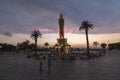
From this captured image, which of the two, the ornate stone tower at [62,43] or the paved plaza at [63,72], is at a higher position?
the ornate stone tower at [62,43]

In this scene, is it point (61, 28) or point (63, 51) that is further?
point (61, 28)

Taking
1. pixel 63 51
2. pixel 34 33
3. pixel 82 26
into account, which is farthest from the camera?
pixel 34 33

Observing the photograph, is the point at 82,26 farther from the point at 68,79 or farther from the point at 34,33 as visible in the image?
the point at 68,79

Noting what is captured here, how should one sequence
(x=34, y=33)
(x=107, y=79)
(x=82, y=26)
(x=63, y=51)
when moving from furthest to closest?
(x=34, y=33) < (x=63, y=51) < (x=82, y=26) < (x=107, y=79)

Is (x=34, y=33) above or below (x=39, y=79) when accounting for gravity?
above

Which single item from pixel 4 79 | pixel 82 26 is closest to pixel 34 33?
pixel 82 26

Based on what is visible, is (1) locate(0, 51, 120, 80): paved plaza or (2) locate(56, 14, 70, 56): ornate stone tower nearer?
(1) locate(0, 51, 120, 80): paved plaza

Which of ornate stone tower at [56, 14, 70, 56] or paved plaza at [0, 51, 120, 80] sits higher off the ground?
ornate stone tower at [56, 14, 70, 56]

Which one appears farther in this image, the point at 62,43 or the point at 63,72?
the point at 62,43

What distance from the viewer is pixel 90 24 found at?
124 m

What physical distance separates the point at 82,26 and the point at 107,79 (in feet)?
297

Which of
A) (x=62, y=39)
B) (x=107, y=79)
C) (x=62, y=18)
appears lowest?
(x=107, y=79)

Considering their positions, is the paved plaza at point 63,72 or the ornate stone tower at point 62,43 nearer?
the paved plaza at point 63,72

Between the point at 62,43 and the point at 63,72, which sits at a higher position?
the point at 62,43
